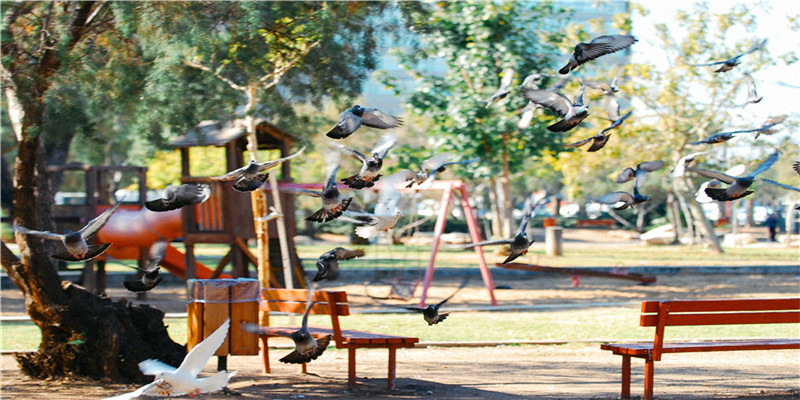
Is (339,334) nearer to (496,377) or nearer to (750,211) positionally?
(496,377)

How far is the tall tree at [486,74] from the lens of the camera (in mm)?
21031

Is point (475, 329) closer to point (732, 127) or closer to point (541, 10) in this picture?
point (541, 10)

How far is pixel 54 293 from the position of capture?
7.72 m

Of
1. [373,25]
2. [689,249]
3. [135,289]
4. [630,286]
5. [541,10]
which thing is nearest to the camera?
[135,289]

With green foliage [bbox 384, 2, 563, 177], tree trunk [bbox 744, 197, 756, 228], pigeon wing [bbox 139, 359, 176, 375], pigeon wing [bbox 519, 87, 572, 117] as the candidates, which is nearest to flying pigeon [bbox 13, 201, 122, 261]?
pigeon wing [bbox 139, 359, 176, 375]

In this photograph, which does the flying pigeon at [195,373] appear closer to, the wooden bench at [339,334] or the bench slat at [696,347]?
the wooden bench at [339,334]

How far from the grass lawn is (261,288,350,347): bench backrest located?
8.51 ft

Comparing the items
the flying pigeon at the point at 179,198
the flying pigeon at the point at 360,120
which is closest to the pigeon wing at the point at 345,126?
the flying pigeon at the point at 360,120

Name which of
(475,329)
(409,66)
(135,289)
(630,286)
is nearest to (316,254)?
(409,66)

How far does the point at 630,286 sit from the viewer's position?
719 inches

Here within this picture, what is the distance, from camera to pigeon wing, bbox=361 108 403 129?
7.00 meters

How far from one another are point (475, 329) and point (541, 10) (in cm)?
1223

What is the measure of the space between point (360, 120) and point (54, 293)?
3262mm

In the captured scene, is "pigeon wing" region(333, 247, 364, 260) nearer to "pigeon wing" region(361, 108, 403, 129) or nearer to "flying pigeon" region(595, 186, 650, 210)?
"pigeon wing" region(361, 108, 403, 129)
